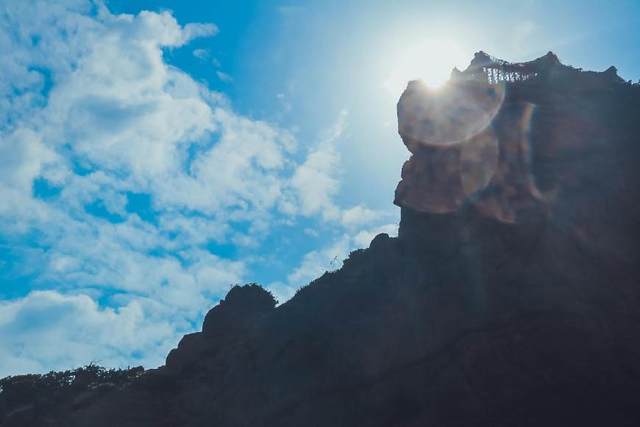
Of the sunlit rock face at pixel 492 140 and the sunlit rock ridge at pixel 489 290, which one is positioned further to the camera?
the sunlit rock face at pixel 492 140

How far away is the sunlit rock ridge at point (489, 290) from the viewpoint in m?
23.0

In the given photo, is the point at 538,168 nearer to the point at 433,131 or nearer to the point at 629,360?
the point at 433,131

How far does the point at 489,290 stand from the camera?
24969mm

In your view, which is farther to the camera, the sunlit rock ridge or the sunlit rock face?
the sunlit rock face

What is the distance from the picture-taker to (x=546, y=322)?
23531 millimetres

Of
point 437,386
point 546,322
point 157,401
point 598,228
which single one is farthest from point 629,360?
point 157,401

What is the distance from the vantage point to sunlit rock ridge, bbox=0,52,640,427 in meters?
23.0

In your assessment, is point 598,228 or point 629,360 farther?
point 598,228

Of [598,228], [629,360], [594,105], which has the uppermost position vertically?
[594,105]

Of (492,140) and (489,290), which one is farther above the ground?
(492,140)

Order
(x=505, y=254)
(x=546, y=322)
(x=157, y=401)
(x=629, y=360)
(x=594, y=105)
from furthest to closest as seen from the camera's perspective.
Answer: (x=157, y=401) → (x=594, y=105) → (x=505, y=254) → (x=546, y=322) → (x=629, y=360)

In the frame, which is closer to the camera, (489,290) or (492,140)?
(489,290)

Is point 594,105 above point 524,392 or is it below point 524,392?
above

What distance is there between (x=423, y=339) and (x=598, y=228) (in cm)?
910
